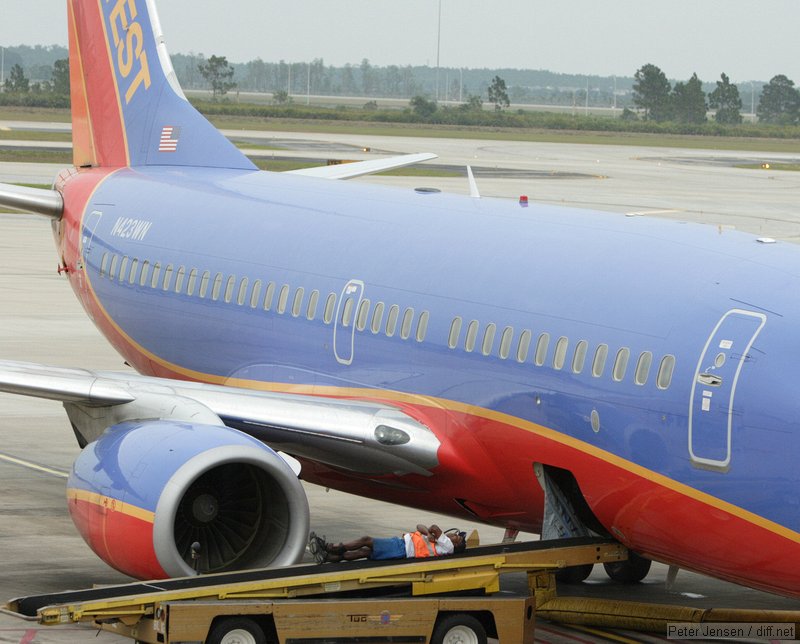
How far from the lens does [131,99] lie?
82.5 ft

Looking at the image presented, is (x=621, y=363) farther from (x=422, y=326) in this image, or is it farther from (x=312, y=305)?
(x=312, y=305)

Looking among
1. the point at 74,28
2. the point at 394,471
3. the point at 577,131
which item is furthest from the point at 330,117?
the point at 394,471

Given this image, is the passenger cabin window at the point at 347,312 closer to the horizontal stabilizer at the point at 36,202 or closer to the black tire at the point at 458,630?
the black tire at the point at 458,630

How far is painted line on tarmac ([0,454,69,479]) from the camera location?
2270 cm

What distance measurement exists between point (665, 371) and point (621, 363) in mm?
549

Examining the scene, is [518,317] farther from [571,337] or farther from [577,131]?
[577,131]

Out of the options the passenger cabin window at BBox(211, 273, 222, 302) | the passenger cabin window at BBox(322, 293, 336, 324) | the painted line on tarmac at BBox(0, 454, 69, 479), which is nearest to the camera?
the passenger cabin window at BBox(322, 293, 336, 324)

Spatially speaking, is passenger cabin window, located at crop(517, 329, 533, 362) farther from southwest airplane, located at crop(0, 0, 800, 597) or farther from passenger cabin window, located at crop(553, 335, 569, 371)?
passenger cabin window, located at crop(553, 335, 569, 371)

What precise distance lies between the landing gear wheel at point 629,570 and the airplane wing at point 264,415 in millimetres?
3086

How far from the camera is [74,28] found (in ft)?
86.0

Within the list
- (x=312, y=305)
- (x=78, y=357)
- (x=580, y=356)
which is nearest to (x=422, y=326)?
(x=312, y=305)

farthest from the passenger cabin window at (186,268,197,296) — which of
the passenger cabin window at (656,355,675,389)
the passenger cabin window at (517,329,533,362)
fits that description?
the passenger cabin window at (656,355,675,389)

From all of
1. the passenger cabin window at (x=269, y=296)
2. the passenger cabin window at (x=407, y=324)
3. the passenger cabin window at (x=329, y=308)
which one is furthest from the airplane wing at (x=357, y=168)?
the passenger cabin window at (x=407, y=324)

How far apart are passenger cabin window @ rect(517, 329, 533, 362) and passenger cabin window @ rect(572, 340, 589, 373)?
65cm
